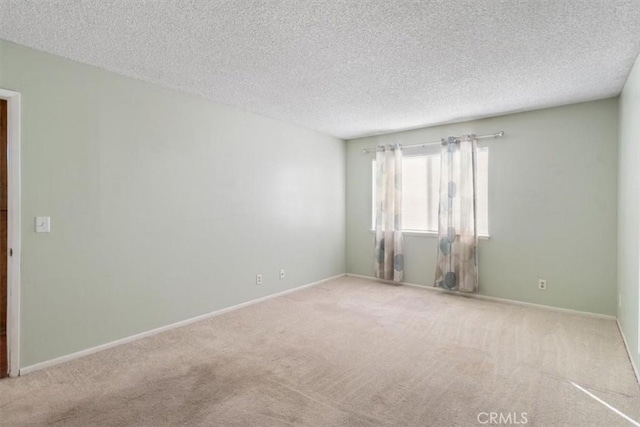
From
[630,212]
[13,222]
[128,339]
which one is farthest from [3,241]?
[630,212]

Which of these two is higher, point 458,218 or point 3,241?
point 458,218

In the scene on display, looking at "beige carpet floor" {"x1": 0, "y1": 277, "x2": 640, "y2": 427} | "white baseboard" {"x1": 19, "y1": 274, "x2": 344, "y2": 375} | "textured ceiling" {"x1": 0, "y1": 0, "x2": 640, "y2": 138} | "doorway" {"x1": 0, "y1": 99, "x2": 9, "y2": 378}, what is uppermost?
"textured ceiling" {"x1": 0, "y1": 0, "x2": 640, "y2": 138}

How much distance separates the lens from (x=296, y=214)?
16.3 feet

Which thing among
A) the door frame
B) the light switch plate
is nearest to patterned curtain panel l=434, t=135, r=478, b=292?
the light switch plate

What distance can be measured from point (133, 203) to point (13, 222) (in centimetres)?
86

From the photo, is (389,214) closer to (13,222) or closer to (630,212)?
(630,212)

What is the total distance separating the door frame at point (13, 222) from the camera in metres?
2.47

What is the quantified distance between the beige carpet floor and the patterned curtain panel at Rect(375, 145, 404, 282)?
5.02 ft

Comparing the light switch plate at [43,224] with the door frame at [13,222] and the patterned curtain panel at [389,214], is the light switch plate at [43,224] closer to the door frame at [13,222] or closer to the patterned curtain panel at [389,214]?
the door frame at [13,222]

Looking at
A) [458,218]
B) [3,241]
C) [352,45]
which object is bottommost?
[3,241]

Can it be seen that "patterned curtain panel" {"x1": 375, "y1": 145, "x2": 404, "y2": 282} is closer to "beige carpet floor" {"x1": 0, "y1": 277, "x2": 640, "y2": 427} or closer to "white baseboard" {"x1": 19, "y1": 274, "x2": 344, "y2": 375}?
"beige carpet floor" {"x1": 0, "y1": 277, "x2": 640, "y2": 427}

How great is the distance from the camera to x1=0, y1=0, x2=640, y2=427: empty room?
2.13 meters

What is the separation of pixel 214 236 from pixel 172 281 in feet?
2.17

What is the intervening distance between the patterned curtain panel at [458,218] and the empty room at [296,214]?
1.2 inches
